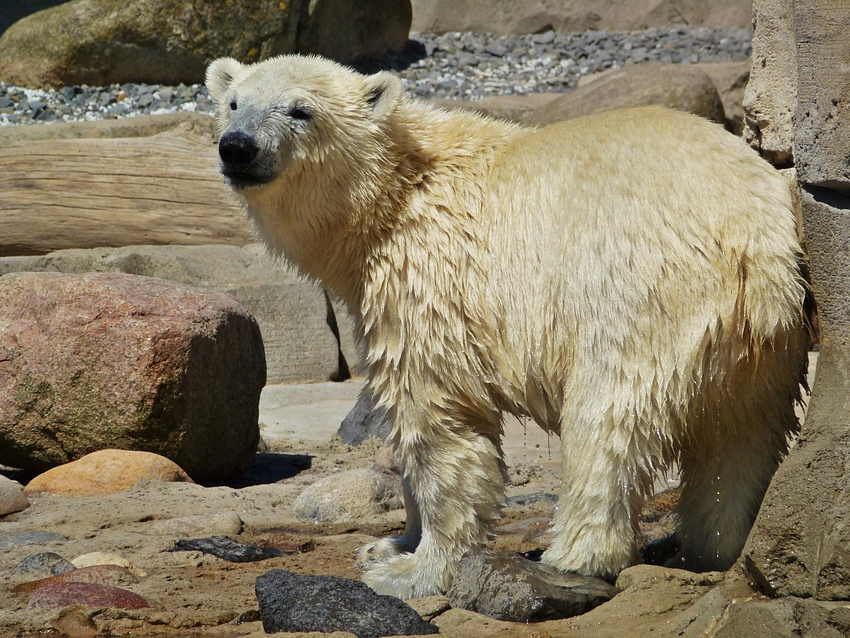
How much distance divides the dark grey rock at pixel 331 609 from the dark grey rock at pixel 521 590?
0.21 meters

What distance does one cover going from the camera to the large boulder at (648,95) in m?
9.50

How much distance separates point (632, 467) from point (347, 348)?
569 cm

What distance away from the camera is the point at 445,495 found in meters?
3.38

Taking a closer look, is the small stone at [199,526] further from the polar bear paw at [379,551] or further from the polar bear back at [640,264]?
the polar bear back at [640,264]

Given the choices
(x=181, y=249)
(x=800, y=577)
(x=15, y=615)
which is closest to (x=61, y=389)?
(x=15, y=615)

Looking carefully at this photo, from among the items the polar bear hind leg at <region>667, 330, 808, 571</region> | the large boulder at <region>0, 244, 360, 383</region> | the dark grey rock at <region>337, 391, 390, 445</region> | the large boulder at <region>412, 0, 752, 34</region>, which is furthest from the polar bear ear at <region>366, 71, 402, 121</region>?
the large boulder at <region>412, 0, 752, 34</region>

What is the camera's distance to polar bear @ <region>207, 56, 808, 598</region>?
9.79ft

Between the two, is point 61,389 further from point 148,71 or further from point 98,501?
point 148,71

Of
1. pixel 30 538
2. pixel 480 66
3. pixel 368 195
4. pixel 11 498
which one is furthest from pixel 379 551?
pixel 480 66

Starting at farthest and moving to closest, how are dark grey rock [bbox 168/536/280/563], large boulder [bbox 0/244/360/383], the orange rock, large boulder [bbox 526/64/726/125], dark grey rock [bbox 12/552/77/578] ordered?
large boulder [bbox 526/64/726/125], large boulder [bbox 0/244/360/383], the orange rock, dark grey rock [bbox 168/536/280/563], dark grey rock [bbox 12/552/77/578]

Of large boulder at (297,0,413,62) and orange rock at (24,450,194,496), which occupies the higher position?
large boulder at (297,0,413,62)

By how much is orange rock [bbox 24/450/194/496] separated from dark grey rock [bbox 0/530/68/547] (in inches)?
26.3

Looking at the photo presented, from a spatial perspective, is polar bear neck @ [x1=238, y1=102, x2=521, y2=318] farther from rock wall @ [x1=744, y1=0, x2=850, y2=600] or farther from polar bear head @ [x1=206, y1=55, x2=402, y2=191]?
rock wall @ [x1=744, y1=0, x2=850, y2=600]

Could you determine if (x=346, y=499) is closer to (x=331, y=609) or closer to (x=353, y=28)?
(x=331, y=609)
